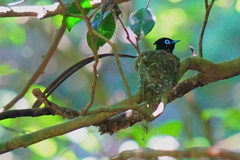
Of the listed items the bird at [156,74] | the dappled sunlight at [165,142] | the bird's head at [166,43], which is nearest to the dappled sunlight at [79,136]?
the dappled sunlight at [165,142]

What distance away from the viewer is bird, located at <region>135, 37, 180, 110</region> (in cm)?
154

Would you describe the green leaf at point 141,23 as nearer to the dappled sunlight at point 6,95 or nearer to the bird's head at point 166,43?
the bird's head at point 166,43

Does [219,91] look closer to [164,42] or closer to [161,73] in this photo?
[164,42]

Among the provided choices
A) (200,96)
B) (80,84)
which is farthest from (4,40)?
(200,96)

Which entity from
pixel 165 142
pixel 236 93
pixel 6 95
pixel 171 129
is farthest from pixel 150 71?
pixel 6 95

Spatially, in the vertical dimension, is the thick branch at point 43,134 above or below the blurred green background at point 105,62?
below

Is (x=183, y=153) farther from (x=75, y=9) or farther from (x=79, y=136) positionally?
(x=79, y=136)

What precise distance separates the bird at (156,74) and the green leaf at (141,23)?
0.17 meters

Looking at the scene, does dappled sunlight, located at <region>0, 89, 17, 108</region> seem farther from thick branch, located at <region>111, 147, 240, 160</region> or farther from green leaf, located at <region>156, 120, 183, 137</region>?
thick branch, located at <region>111, 147, 240, 160</region>

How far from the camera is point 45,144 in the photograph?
3217 mm

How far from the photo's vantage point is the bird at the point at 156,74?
1544 millimetres

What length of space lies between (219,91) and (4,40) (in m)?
2.49

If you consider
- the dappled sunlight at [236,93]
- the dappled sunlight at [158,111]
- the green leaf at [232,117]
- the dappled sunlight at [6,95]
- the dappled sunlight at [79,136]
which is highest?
the dappled sunlight at [6,95]

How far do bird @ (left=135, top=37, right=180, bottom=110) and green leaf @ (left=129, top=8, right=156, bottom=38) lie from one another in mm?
168
